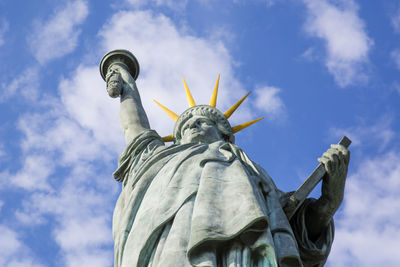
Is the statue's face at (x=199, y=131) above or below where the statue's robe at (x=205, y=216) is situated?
above

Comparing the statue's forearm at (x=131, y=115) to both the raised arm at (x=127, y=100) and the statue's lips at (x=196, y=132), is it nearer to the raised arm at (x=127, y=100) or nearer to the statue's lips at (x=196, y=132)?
the raised arm at (x=127, y=100)

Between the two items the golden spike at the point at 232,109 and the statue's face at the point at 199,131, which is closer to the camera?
the statue's face at the point at 199,131

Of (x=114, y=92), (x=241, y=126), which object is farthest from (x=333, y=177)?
(x=114, y=92)

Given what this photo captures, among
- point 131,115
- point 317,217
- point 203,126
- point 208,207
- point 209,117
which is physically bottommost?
point 208,207

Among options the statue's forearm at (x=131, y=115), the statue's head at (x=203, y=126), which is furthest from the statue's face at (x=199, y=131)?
the statue's forearm at (x=131, y=115)

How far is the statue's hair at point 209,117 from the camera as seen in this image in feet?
34.8

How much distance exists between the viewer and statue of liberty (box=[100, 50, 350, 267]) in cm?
713

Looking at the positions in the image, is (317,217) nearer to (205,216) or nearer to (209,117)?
(205,216)

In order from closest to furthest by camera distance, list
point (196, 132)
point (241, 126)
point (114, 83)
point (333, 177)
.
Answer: point (333, 177) → point (196, 132) → point (241, 126) → point (114, 83)

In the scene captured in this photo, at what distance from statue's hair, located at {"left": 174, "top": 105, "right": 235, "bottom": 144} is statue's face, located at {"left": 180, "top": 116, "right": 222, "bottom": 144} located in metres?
0.08

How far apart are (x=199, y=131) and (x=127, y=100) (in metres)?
1.88

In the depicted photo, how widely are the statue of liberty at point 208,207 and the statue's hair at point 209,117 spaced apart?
0.04 ft

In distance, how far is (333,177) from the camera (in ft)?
29.0

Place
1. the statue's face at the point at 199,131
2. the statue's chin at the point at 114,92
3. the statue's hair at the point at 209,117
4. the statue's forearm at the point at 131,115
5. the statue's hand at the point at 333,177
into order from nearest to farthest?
1. the statue's hand at the point at 333,177
2. the statue's face at the point at 199,131
3. the statue's hair at the point at 209,117
4. the statue's forearm at the point at 131,115
5. the statue's chin at the point at 114,92
